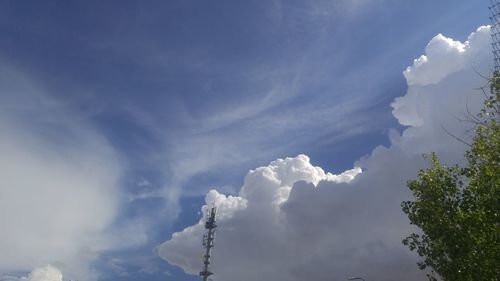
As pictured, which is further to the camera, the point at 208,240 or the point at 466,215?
the point at 208,240

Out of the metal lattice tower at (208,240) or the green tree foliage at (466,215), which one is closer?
the green tree foliage at (466,215)

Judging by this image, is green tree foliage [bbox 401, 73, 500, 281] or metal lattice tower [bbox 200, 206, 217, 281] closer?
green tree foliage [bbox 401, 73, 500, 281]

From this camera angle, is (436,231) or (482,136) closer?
(482,136)

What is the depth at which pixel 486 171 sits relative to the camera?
2131 centimetres

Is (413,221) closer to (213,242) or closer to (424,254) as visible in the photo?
(424,254)

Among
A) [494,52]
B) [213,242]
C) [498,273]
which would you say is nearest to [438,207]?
[498,273]

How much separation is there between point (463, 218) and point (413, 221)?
4.38m

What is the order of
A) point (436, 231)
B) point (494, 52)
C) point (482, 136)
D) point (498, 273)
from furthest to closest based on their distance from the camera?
1. point (494, 52)
2. point (436, 231)
3. point (482, 136)
4. point (498, 273)

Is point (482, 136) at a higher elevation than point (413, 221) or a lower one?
higher

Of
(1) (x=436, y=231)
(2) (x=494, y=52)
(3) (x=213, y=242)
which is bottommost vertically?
(1) (x=436, y=231)

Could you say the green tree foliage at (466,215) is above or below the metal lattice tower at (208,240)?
below

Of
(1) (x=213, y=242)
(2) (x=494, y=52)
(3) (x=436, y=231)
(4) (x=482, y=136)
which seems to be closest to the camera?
(4) (x=482, y=136)

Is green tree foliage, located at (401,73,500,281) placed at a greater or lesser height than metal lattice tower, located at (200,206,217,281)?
lesser

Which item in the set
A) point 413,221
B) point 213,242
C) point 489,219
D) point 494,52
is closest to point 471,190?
point 489,219
